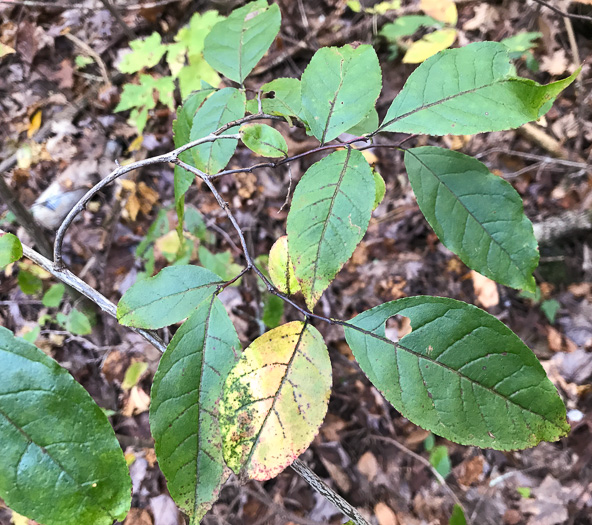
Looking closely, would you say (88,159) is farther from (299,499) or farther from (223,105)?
(299,499)

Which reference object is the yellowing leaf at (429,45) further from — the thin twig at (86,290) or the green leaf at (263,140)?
the thin twig at (86,290)

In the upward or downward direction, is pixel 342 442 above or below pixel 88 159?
below

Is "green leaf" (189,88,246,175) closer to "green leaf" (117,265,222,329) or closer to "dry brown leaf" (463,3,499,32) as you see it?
"green leaf" (117,265,222,329)

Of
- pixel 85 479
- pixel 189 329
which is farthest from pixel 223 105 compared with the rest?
pixel 85 479

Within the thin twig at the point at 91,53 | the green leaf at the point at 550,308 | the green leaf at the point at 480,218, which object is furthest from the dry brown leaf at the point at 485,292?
the thin twig at the point at 91,53

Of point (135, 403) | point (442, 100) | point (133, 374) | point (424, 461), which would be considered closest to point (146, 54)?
point (133, 374)
